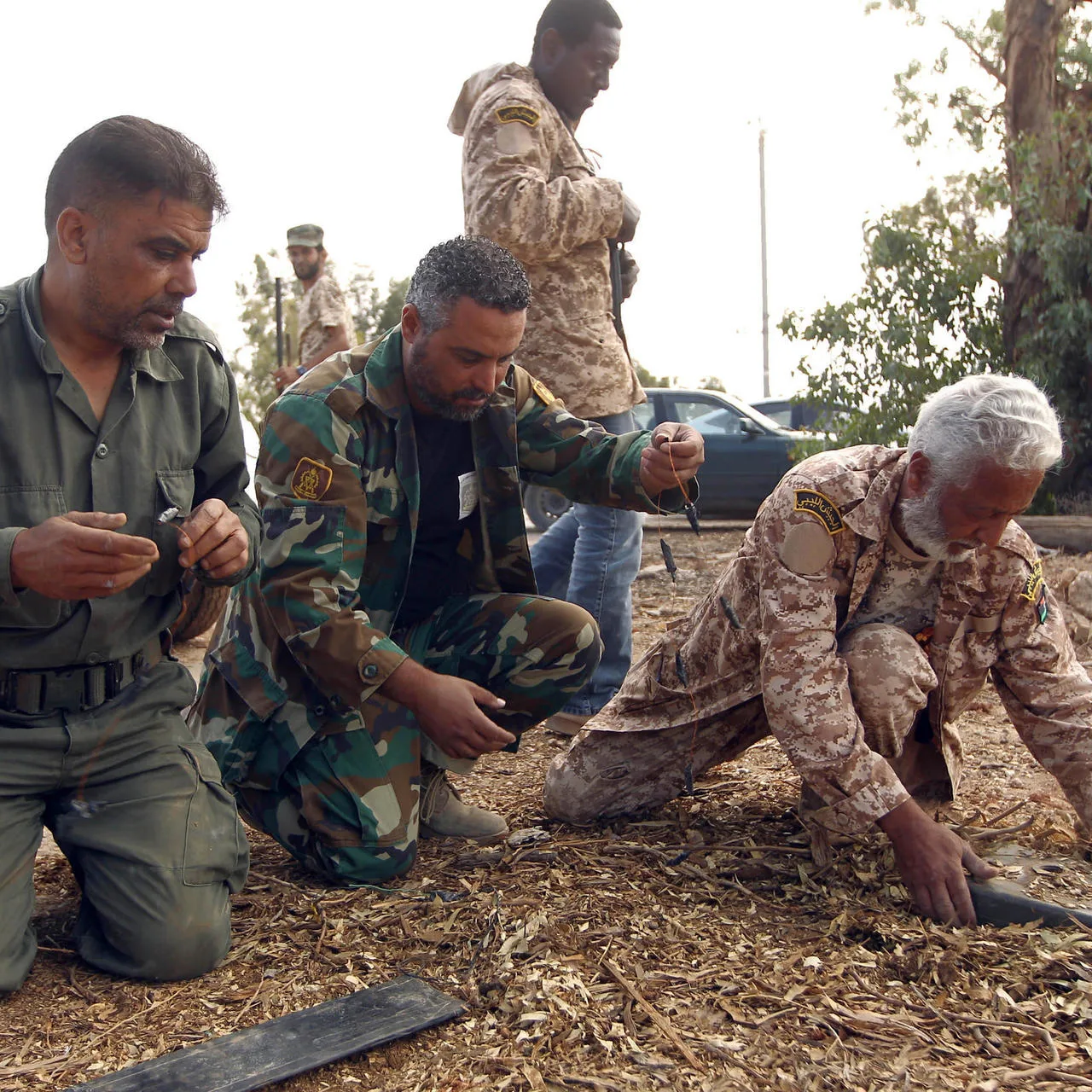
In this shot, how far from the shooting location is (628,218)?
421 centimetres

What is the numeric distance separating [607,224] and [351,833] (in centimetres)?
226

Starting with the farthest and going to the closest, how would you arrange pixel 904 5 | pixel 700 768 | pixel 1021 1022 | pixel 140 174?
pixel 904 5 → pixel 700 768 → pixel 140 174 → pixel 1021 1022

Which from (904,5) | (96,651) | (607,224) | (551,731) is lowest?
(551,731)

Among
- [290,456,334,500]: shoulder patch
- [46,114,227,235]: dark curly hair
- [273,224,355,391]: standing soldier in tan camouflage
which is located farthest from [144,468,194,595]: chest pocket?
[273,224,355,391]: standing soldier in tan camouflage

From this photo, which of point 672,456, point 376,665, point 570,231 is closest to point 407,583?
point 376,665

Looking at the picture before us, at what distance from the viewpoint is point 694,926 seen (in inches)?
102

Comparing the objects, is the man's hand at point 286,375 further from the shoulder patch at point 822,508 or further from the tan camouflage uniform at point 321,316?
the shoulder patch at point 822,508

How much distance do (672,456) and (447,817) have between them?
43.7 inches

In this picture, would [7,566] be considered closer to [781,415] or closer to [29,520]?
[29,520]

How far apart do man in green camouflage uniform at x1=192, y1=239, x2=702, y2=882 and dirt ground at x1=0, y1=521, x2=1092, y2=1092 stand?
7.9 inches

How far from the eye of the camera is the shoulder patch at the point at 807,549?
2756 mm

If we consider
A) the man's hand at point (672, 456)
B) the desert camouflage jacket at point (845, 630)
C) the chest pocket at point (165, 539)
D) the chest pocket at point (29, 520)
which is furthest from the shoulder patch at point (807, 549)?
the chest pocket at point (29, 520)

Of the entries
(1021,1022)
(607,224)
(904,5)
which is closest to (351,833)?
(1021,1022)

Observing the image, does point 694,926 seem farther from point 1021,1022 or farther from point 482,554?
point 482,554
